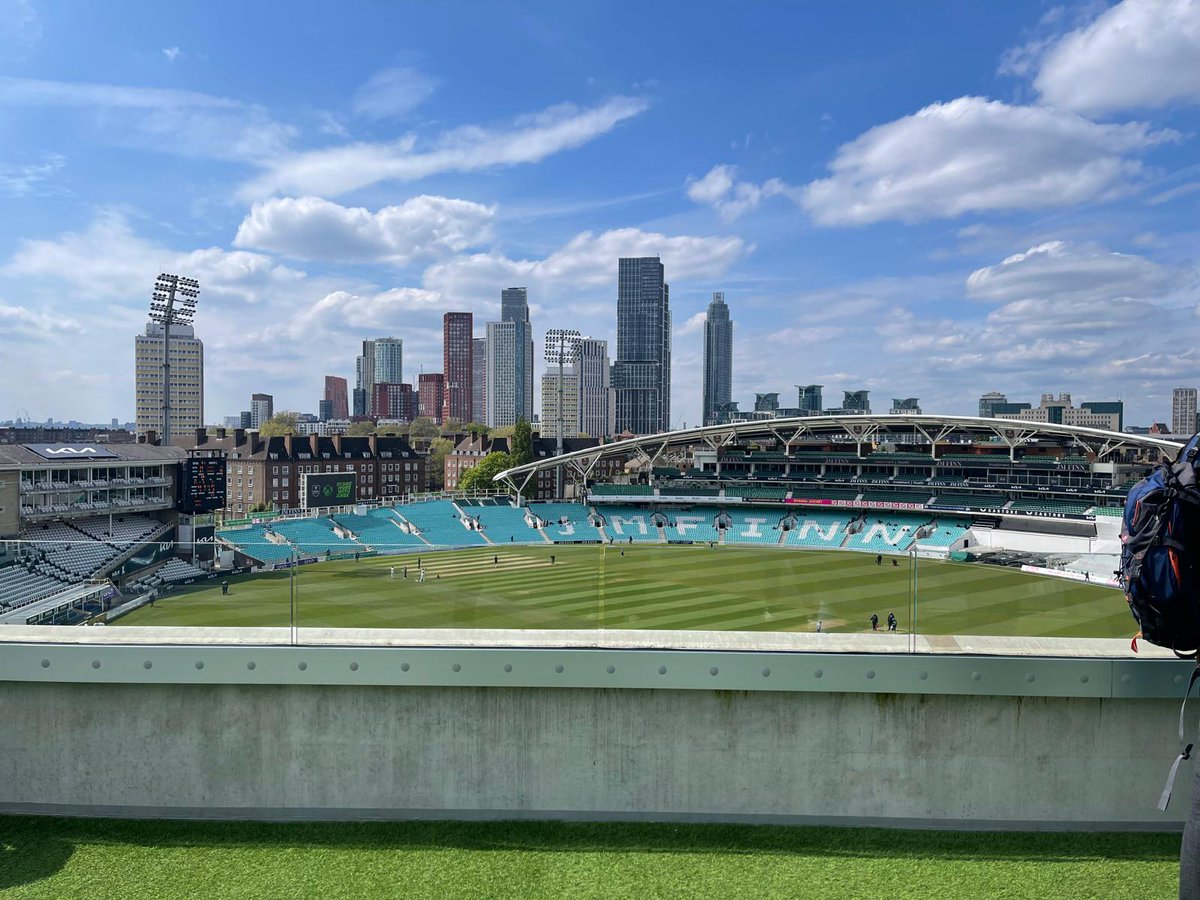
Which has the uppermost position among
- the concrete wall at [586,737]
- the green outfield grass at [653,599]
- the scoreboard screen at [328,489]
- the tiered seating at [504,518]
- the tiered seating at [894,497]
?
the green outfield grass at [653,599]

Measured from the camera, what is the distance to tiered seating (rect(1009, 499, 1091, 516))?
2034 inches

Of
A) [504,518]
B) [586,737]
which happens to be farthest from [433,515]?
[586,737]

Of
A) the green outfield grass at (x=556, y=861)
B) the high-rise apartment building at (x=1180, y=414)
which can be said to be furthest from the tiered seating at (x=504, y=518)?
the high-rise apartment building at (x=1180, y=414)

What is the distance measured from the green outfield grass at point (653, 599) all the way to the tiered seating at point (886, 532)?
146 feet

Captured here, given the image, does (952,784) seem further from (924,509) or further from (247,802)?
(924,509)

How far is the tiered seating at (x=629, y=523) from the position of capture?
163ft

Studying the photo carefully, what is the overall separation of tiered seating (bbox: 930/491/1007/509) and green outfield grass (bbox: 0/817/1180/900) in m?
56.9

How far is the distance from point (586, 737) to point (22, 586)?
4518mm

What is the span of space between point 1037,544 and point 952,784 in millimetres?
2300

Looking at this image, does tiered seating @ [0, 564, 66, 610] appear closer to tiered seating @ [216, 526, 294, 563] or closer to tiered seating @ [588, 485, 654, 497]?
tiered seating @ [216, 526, 294, 563]

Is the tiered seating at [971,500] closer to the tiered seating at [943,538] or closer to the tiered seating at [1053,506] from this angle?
the tiered seating at [1053,506]

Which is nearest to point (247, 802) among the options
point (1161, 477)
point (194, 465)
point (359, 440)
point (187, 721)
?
point (187, 721)

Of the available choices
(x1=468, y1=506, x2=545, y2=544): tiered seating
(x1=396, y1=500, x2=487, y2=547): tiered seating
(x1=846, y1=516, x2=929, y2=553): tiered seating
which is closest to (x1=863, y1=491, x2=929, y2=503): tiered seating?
(x1=846, y1=516, x2=929, y2=553): tiered seating

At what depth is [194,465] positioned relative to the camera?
120ft
